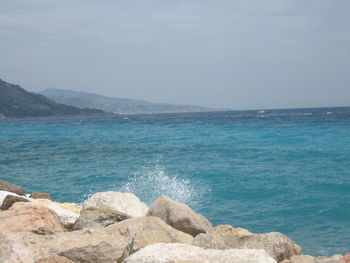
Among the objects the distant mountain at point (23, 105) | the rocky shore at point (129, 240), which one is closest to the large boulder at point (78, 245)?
the rocky shore at point (129, 240)

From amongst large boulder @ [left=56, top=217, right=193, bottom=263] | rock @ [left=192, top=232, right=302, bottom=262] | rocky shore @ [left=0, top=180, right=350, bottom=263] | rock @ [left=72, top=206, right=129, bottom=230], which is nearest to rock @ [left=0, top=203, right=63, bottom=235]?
rocky shore @ [left=0, top=180, right=350, bottom=263]

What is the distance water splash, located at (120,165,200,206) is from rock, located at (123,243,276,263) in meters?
8.97

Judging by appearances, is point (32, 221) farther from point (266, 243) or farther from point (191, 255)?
point (266, 243)

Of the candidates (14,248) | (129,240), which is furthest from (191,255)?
(14,248)

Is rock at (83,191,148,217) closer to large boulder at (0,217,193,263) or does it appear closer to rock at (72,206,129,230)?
rock at (72,206,129,230)

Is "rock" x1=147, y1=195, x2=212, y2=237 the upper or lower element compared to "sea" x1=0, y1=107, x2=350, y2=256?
upper

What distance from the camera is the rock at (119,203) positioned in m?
8.82

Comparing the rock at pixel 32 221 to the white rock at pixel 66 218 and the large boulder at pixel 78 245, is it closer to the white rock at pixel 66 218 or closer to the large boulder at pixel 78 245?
the large boulder at pixel 78 245

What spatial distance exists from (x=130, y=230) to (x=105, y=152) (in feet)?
74.5

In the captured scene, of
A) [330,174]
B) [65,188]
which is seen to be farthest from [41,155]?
[330,174]

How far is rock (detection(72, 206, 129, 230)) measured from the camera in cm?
686

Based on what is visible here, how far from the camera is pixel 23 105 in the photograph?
461 ft

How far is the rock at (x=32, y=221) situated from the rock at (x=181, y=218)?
184cm

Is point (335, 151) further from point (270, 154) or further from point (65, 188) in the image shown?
point (65, 188)
